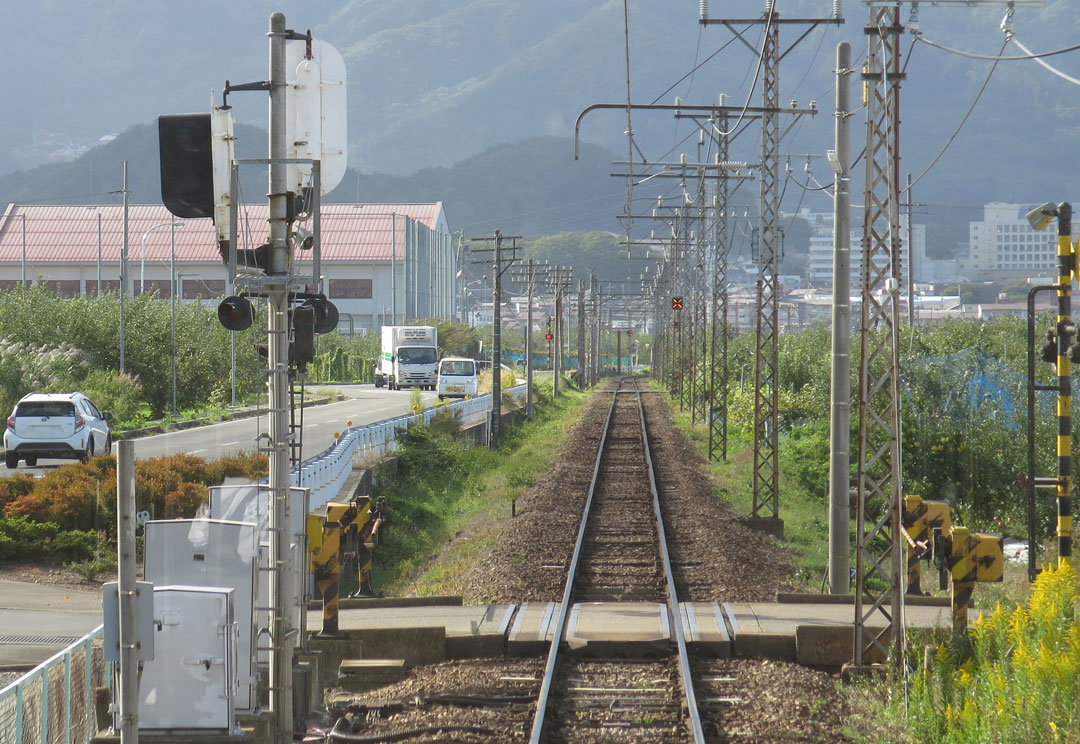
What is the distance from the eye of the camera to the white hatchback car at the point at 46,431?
2758cm

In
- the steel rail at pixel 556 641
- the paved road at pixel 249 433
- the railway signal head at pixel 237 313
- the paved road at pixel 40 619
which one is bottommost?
the paved road at pixel 40 619

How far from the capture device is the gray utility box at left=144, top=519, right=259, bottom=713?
9664 mm

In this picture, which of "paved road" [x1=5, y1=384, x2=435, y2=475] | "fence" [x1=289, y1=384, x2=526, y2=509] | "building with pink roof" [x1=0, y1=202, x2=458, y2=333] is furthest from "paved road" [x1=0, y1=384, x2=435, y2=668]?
"building with pink roof" [x1=0, y1=202, x2=458, y2=333]

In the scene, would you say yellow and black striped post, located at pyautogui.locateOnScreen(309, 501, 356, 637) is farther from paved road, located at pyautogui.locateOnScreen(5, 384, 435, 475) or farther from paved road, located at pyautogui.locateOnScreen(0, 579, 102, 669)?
paved road, located at pyautogui.locateOnScreen(5, 384, 435, 475)

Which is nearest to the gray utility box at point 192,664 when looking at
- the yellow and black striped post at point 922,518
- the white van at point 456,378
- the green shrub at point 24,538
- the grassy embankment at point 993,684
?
the grassy embankment at point 993,684

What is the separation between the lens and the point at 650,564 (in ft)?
58.5

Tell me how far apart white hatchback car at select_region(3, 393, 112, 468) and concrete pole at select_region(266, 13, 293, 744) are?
19489 millimetres

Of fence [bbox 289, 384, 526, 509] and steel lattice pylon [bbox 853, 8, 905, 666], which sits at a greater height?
steel lattice pylon [bbox 853, 8, 905, 666]

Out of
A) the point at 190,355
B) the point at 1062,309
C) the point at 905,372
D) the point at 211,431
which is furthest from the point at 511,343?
the point at 1062,309

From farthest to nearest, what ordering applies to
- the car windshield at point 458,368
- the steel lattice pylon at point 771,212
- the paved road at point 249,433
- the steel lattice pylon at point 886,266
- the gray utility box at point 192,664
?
1. the car windshield at point 458,368
2. the paved road at point 249,433
3. the steel lattice pylon at point 771,212
4. the steel lattice pylon at point 886,266
5. the gray utility box at point 192,664

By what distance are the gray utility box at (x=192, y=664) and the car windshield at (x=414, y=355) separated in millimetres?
58869

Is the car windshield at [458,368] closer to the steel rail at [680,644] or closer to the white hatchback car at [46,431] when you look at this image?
the white hatchback car at [46,431]

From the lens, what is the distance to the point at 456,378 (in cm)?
5956

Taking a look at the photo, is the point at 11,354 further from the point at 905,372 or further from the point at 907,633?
the point at 907,633
